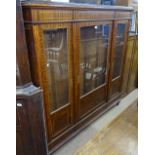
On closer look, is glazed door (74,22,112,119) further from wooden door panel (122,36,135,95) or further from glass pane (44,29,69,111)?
wooden door panel (122,36,135,95)

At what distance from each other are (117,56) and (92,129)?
3.57ft

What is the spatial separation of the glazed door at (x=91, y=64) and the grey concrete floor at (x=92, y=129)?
9.0 inches

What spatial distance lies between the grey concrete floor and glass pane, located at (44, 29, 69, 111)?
21.1 inches

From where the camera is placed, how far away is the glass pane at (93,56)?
70.9 inches

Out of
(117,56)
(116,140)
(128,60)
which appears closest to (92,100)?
(116,140)

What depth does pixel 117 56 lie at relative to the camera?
234 cm

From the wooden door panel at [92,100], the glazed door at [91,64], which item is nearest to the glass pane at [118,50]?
the glazed door at [91,64]

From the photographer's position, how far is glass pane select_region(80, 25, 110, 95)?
1802 mm

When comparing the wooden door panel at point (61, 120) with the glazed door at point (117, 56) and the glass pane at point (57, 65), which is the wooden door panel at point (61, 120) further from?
the glazed door at point (117, 56)

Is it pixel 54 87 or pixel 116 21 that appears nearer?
pixel 54 87
